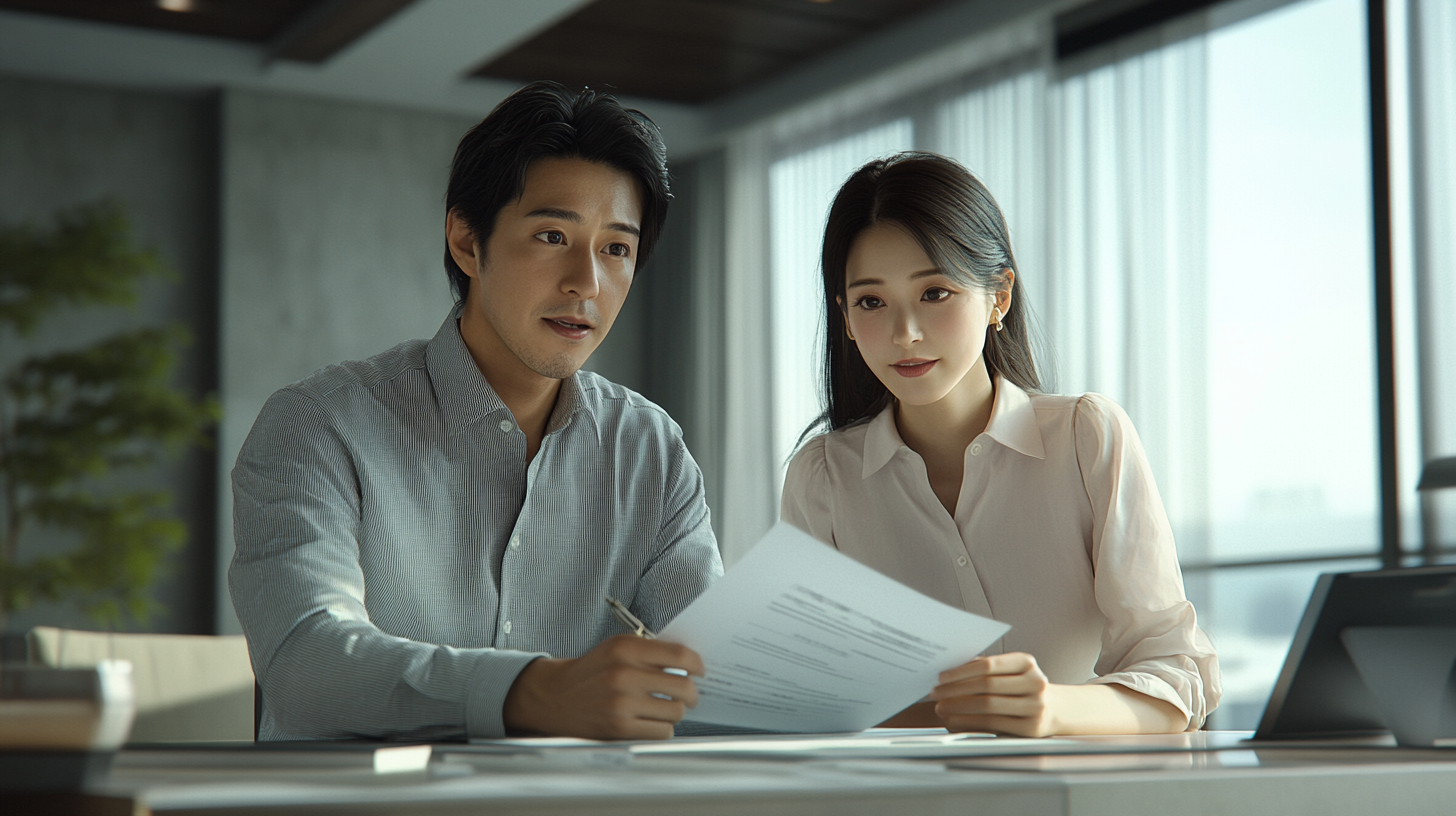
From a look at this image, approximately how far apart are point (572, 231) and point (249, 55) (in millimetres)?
4153

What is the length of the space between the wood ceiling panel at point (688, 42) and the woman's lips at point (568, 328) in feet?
11.3

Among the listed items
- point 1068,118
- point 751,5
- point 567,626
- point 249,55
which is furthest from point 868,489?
point 249,55

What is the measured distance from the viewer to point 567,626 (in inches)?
55.6

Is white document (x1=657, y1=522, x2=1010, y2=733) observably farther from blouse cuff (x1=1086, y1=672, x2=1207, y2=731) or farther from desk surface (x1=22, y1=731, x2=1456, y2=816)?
blouse cuff (x1=1086, y1=672, x2=1207, y2=731)

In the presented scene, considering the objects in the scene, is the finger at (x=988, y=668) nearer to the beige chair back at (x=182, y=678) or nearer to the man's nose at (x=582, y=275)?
the man's nose at (x=582, y=275)

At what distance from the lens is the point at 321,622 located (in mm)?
1129

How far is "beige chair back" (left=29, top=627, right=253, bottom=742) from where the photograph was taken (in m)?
1.81

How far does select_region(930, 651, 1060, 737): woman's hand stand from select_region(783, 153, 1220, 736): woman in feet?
0.91

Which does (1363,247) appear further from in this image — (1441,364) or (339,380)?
(339,380)

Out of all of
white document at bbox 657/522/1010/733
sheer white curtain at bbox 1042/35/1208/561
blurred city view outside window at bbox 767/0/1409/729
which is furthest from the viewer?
sheer white curtain at bbox 1042/35/1208/561

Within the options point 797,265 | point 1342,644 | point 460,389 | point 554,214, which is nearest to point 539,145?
point 554,214

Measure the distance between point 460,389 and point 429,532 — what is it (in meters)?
0.17

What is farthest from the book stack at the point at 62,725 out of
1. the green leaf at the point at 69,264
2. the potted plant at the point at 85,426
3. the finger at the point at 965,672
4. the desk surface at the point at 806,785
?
the green leaf at the point at 69,264

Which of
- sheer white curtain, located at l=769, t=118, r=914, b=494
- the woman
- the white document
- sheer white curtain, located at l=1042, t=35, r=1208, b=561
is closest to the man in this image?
the white document
